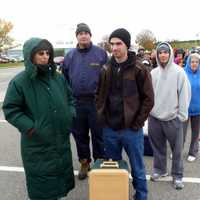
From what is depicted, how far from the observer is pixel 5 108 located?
324 centimetres

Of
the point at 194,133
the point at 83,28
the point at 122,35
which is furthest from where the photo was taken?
the point at 194,133

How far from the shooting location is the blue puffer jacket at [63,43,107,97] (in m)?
4.47

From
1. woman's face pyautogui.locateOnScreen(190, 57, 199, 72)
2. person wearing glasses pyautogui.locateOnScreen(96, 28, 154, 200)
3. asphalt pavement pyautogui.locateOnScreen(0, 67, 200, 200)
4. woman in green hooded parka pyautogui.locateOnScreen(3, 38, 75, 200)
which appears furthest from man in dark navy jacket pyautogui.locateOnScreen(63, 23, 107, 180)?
woman's face pyautogui.locateOnScreen(190, 57, 199, 72)

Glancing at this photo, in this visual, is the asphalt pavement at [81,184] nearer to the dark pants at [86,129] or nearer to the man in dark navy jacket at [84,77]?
the dark pants at [86,129]

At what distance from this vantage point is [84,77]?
4469mm

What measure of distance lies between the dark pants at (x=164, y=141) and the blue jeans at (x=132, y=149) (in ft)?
2.34

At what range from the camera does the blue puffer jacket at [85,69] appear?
14.7ft

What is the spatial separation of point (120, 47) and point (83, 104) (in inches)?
51.4

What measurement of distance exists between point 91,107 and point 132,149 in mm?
1044

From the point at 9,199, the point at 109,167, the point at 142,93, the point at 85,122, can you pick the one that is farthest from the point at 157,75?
the point at 9,199

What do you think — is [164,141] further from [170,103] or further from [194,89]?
[194,89]

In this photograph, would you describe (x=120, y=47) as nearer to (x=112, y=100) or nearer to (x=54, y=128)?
(x=112, y=100)

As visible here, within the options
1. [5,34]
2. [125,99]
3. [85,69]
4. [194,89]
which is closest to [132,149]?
[125,99]

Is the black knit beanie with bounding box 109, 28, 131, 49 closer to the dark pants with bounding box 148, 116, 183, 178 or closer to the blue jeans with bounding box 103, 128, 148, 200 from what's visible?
the blue jeans with bounding box 103, 128, 148, 200
